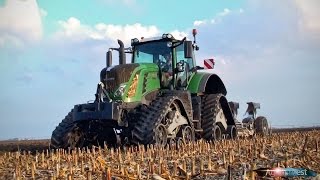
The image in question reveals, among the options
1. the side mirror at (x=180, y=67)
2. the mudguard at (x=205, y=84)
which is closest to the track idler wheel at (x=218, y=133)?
the mudguard at (x=205, y=84)

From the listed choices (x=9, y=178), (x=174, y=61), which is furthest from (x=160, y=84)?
(x=9, y=178)

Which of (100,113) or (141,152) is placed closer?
(141,152)

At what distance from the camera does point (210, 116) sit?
557 inches

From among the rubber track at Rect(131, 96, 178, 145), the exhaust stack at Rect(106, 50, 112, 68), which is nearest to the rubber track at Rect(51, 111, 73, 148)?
the rubber track at Rect(131, 96, 178, 145)

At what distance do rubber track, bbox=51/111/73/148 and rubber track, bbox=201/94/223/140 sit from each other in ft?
14.1

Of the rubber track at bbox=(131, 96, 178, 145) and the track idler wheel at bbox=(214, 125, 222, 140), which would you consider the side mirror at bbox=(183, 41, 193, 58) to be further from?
the track idler wheel at bbox=(214, 125, 222, 140)

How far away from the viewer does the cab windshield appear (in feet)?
45.4

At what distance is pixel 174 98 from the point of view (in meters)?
12.2

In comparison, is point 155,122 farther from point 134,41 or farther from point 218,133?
point 218,133

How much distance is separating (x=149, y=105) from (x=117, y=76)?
3.89 ft

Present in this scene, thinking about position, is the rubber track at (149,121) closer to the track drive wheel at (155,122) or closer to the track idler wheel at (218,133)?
the track drive wheel at (155,122)

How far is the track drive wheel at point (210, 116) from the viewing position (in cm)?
1394

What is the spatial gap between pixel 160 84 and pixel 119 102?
217 cm

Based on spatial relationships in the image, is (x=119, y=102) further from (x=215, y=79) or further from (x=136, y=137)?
(x=215, y=79)
